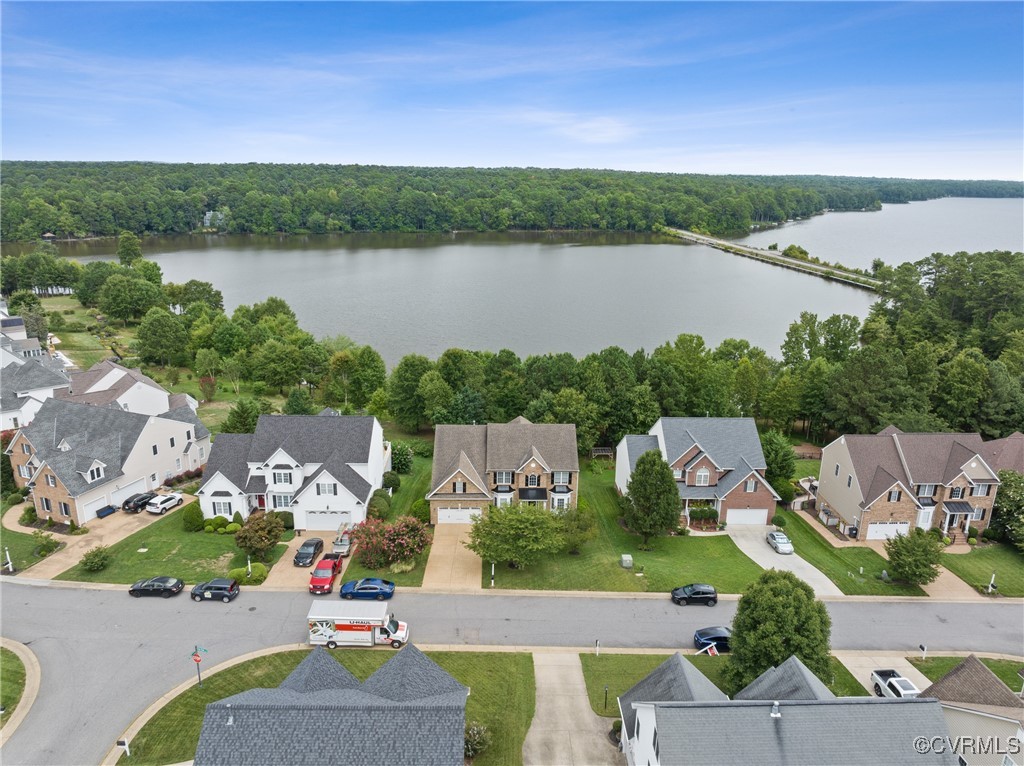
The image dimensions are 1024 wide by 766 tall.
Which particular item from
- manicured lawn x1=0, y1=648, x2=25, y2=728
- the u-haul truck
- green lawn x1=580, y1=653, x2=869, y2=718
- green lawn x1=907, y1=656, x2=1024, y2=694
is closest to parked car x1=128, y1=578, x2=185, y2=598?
manicured lawn x1=0, y1=648, x2=25, y2=728

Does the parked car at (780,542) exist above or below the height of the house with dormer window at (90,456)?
below

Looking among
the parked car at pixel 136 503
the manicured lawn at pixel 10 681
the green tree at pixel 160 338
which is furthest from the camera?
the green tree at pixel 160 338

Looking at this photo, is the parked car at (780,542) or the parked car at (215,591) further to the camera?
the parked car at (780,542)

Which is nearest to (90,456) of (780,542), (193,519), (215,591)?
(193,519)

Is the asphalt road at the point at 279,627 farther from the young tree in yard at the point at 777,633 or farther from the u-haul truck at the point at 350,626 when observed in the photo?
the young tree in yard at the point at 777,633

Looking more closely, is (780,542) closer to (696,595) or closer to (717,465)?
(717,465)

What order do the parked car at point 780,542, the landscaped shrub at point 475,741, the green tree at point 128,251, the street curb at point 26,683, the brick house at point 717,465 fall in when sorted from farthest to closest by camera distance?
the green tree at point 128,251
the brick house at point 717,465
the parked car at point 780,542
the street curb at point 26,683
the landscaped shrub at point 475,741

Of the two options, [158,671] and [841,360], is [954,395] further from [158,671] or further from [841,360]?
[158,671]

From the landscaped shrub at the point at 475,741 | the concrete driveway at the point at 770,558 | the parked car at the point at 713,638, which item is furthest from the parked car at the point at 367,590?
the concrete driveway at the point at 770,558
